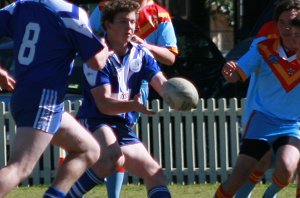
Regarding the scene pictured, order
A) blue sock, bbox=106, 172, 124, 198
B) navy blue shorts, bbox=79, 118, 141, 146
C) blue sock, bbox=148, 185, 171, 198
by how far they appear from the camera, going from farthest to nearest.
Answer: blue sock, bbox=106, 172, 124, 198, navy blue shorts, bbox=79, 118, 141, 146, blue sock, bbox=148, 185, 171, 198

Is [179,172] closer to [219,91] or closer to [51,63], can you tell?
[219,91]

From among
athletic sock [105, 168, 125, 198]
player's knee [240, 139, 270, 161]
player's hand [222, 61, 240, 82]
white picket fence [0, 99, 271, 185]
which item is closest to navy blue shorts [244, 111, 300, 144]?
player's knee [240, 139, 270, 161]

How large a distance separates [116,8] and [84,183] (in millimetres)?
1282

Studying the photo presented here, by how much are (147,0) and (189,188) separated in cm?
312

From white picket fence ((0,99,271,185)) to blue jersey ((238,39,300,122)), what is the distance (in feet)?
11.5

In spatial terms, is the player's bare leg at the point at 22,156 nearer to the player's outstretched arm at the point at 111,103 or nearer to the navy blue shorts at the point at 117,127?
the player's outstretched arm at the point at 111,103

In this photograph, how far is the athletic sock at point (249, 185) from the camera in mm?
7867

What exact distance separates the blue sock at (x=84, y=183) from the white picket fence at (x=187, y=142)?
4129 mm

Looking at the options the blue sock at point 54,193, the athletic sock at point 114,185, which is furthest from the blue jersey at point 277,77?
the blue sock at point 54,193

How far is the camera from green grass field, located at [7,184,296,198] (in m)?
9.97

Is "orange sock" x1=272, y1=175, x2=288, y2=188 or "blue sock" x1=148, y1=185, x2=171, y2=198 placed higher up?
"blue sock" x1=148, y1=185, x2=171, y2=198

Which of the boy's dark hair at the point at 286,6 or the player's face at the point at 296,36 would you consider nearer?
the player's face at the point at 296,36

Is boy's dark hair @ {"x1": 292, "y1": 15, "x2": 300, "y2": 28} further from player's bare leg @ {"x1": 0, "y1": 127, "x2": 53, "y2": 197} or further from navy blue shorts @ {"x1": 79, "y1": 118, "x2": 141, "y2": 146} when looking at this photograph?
player's bare leg @ {"x1": 0, "y1": 127, "x2": 53, "y2": 197}

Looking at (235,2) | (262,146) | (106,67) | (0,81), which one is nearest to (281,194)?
(262,146)
